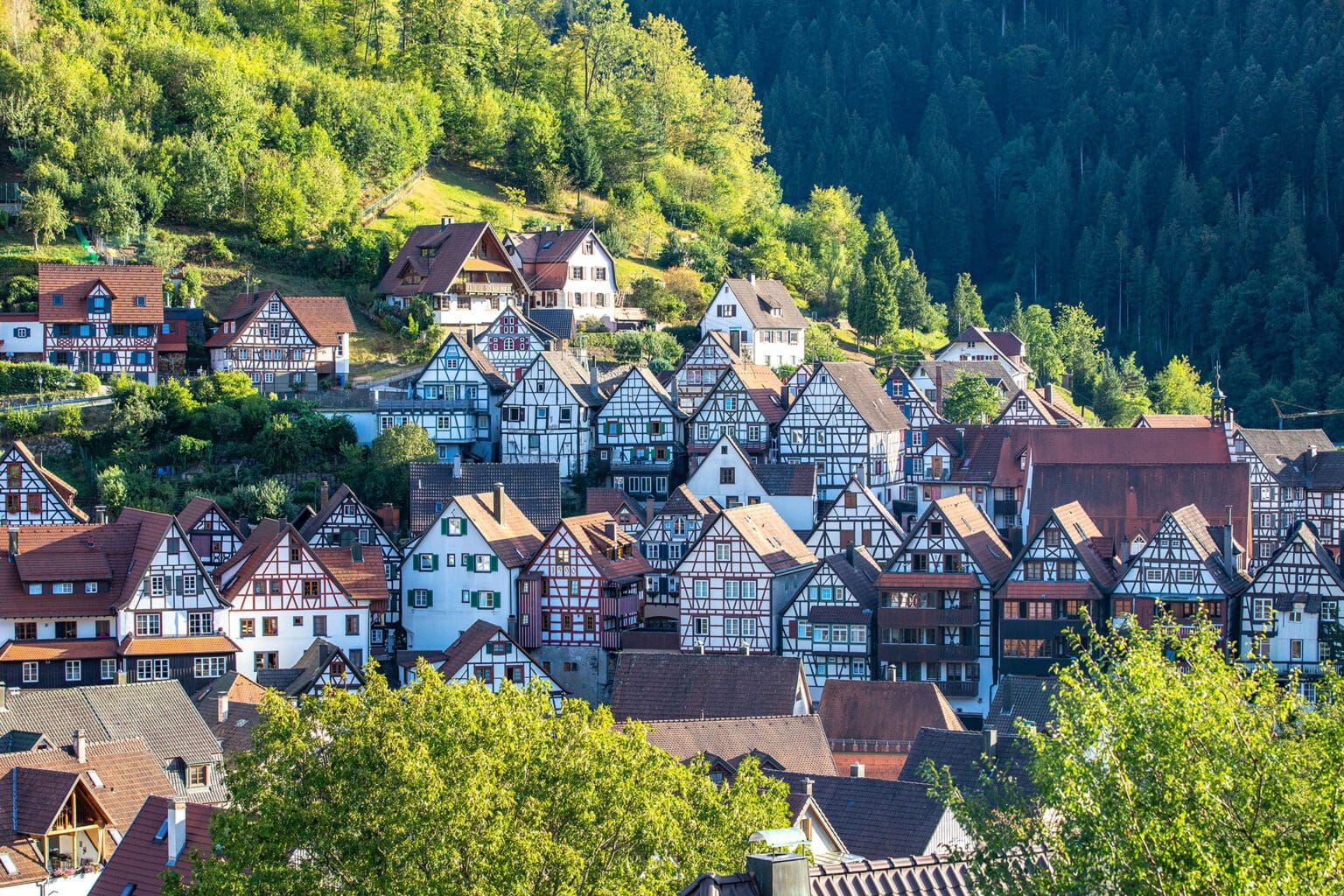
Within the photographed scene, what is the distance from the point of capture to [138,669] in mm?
60344

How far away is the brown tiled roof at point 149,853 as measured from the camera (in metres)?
36.1

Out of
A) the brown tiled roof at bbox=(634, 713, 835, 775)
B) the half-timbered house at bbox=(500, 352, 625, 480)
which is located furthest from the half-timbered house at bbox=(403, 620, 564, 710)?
the half-timbered house at bbox=(500, 352, 625, 480)

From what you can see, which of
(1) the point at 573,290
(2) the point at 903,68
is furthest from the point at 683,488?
(2) the point at 903,68

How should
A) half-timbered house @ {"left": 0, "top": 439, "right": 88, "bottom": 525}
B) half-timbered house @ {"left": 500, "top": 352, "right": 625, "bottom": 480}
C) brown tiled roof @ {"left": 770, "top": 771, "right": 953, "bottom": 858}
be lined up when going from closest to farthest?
1. brown tiled roof @ {"left": 770, "top": 771, "right": 953, "bottom": 858}
2. half-timbered house @ {"left": 0, "top": 439, "right": 88, "bottom": 525}
3. half-timbered house @ {"left": 500, "top": 352, "right": 625, "bottom": 480}

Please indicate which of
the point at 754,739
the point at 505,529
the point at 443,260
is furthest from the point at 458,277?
the point at 754,739

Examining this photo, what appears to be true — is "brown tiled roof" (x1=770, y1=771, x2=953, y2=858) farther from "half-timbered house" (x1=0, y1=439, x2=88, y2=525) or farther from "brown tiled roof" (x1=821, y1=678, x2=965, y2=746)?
"half-timbered house" (x1=0, y1=439, x2=88, y2=525)

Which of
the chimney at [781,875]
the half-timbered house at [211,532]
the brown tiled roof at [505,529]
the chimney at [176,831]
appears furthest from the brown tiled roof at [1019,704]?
the chimney at [781,875]

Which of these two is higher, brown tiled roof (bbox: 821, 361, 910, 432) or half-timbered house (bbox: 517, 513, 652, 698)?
brown tiled roof (bbox: 821, 361, 910, 432)

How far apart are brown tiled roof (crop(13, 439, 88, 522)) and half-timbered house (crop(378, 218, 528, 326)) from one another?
21.6 meters

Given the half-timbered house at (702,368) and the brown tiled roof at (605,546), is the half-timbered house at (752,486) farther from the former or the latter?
the half-timbered house at (702,368)

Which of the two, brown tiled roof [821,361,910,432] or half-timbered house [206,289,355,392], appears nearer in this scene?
brown tiled roof [821,361,910,432]

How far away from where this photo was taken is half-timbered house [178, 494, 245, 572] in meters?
67.1

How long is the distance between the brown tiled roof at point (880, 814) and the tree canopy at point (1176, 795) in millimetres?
16179

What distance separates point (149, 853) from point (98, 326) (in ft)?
152
